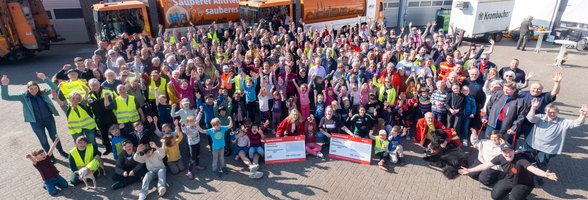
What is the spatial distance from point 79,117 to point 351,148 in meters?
5.39

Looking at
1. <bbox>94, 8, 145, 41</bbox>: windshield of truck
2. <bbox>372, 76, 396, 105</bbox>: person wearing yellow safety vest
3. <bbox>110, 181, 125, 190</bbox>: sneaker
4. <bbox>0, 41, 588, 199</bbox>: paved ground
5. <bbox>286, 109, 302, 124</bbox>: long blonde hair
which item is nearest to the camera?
<bbox>0, 41, 588, 199</bbox>: paved ground

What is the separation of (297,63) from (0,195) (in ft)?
23.5

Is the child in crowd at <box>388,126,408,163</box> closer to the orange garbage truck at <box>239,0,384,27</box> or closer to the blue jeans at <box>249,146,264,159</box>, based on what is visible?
the blue jeans at <box>249,146,264,159</box>

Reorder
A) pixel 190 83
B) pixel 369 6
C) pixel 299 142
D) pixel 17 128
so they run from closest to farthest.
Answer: pixel 299 142 → pixel 190 83 → pixel 17 128 → pixel 369 6

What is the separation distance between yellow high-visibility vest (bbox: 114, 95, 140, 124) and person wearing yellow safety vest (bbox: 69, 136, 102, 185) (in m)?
0.77

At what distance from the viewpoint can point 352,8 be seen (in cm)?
1895

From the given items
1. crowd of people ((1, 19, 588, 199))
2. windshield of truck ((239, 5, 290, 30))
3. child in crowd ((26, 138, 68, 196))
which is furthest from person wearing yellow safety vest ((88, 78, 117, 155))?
windshield of truck ((239, 5, 290, 30))

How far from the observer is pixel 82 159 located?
590 cm

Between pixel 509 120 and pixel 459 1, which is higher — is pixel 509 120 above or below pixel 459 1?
below

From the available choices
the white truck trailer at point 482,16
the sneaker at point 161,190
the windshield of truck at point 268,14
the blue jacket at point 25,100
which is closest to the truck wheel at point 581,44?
the white truck trailer at point 482,16

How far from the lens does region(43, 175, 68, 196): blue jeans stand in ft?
18.4

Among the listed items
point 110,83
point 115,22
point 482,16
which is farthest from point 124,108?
point 482,16

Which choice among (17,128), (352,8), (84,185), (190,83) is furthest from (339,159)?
(352,8)

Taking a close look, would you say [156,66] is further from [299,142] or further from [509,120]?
[509,120]
